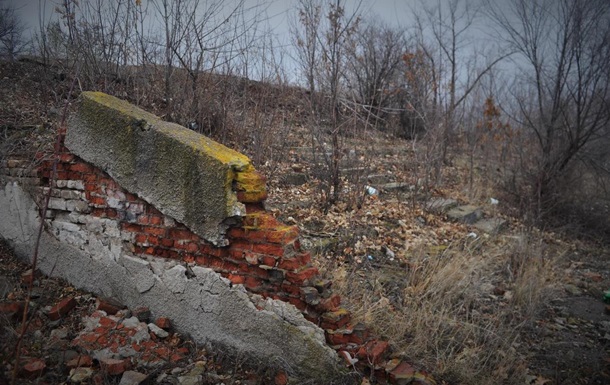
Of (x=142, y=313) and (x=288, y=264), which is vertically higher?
(x=288, y=264)

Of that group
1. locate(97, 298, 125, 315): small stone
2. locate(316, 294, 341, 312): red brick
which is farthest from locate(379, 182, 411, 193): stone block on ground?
locate(97, 298, 125, 315): small stone

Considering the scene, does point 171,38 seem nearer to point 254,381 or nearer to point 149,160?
point 149,160

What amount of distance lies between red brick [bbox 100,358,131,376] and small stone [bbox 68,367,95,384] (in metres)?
0.08

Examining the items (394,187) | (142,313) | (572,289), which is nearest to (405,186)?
(394,187)

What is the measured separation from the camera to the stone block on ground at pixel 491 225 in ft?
A: 21.4

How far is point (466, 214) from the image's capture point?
22.2 ft

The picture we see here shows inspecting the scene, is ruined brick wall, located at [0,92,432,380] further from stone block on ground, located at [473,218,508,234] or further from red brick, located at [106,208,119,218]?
stone block on ground, located at [473,218,508,234]

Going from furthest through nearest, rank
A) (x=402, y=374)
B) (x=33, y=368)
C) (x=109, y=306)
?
1. (x=109, y=306)
2. (x=402, y=374)
3. (x=33, y=368)

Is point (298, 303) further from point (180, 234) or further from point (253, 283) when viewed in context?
point (180, 234)

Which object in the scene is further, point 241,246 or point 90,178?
point 90,178

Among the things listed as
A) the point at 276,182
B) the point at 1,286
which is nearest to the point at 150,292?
the point at 1,286

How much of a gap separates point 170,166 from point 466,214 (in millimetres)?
5835

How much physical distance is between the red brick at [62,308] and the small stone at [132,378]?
87cm

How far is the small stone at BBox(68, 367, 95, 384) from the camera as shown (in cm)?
213
